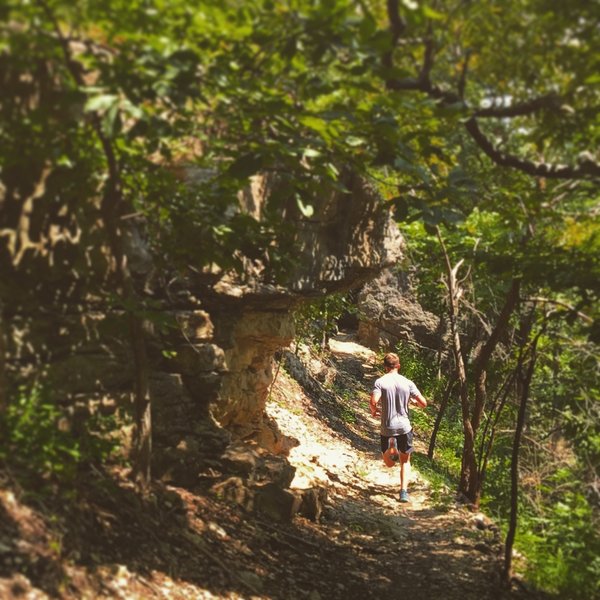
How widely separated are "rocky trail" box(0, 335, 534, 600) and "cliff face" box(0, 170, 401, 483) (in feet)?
2.41

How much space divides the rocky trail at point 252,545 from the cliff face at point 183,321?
74cm

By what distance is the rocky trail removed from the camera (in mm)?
3656

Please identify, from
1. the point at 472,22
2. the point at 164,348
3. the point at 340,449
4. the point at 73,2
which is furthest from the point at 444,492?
the point at 73,2

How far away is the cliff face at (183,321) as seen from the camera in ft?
15.1

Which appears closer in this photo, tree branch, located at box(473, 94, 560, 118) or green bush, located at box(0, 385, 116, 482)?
green bush, located at box(0, 385, 116, 482)

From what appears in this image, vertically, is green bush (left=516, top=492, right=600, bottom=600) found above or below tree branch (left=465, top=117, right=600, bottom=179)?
below

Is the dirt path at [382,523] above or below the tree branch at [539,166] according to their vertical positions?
below

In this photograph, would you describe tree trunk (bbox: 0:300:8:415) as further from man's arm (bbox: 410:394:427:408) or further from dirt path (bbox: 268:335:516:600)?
man's arm (bbox: 410:394:427:408)

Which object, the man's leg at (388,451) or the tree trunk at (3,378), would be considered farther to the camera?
the man's leg at (388,451)

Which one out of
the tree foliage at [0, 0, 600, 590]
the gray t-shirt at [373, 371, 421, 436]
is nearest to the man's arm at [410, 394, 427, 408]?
the gray t-shirt at [373, 371, 421, 436]

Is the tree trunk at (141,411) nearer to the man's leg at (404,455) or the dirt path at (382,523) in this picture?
the dirt path at (382,523)

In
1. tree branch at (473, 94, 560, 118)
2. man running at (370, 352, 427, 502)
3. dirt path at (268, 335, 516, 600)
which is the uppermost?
tree branch at (473, 94, 560, 118)

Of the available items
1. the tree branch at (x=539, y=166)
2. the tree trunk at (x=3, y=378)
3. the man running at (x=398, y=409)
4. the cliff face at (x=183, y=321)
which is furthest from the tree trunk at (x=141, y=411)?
the man running at (x=398, y=409)

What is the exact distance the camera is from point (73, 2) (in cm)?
311
